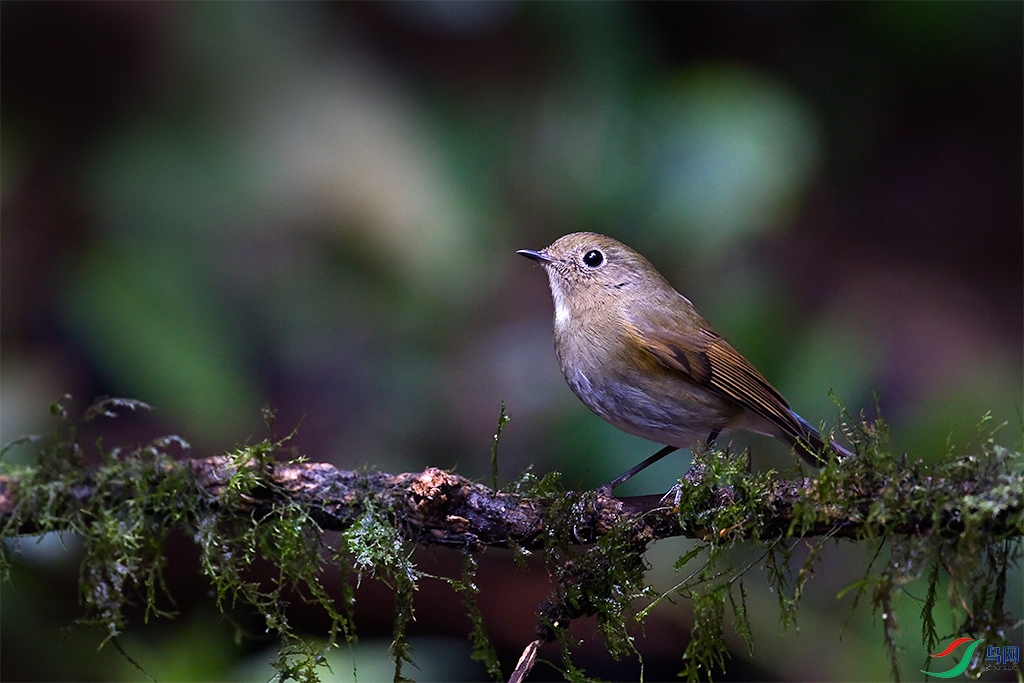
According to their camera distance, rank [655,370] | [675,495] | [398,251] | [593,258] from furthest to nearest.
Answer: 1. [398,251]
2. [593,258]
3. [655,370]
4. [675,495]

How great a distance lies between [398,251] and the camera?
3764 mm

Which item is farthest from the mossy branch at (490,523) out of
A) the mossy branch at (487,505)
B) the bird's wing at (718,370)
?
the bird's wing at (718,370)

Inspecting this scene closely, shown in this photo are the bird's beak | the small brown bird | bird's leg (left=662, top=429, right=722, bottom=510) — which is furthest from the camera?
the bird's beak

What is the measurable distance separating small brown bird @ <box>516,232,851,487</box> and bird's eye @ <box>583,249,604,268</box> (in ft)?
0.15

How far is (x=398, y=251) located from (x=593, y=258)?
980mm

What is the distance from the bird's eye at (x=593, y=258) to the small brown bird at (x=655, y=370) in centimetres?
4

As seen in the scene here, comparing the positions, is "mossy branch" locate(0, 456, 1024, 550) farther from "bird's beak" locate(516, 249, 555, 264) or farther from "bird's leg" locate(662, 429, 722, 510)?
"bird's beak" locate(516, 249, 555, 264)

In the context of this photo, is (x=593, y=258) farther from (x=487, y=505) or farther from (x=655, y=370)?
(x=487, y=505)

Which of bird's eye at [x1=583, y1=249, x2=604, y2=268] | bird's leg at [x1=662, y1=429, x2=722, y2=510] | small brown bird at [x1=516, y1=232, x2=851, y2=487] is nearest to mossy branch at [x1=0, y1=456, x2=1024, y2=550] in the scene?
bird's leg at [x1=662, y1=429, x2=722, y2=510]

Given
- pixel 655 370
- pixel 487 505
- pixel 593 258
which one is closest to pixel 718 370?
pixel 655 370

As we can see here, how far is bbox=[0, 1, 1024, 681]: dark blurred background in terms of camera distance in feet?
10.9

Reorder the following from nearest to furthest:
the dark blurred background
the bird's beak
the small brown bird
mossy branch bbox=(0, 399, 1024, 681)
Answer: mossy branch bbox=(0, 399, 1024, 681)
the small brown bird
the bird's beak
the dark blurred background

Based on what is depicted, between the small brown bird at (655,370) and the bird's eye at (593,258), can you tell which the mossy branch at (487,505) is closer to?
the small brown bird at (655,370)

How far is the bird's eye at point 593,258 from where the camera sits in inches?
124
